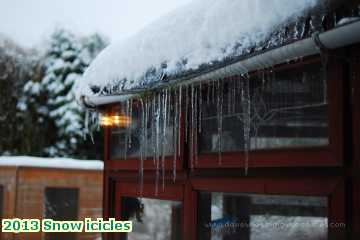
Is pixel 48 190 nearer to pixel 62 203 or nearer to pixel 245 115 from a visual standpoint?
pixel 62 203

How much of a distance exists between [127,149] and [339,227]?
2462 millimetres

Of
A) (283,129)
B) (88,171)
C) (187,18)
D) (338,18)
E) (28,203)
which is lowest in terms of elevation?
(28,203)

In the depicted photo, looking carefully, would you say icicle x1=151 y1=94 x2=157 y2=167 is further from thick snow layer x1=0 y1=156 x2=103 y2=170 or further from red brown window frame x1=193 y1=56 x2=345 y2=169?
thick snow layer x1=0 y1=156 x2=103 y2=170

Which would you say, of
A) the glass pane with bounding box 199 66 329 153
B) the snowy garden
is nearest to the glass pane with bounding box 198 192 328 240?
the glass pane with bounding box 199 66 329 153

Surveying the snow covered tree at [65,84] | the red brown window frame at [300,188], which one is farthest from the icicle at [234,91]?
the snow covered tree at [65,84]

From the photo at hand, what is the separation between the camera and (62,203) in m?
9.22

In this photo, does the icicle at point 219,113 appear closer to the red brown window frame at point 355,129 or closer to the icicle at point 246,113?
the icicle at point 246,113

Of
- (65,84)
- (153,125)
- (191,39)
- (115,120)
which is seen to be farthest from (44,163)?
(191,39)

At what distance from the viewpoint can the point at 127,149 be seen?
163 inches

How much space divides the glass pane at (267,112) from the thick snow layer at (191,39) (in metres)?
0.29

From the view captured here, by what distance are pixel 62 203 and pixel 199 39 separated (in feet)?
24.5

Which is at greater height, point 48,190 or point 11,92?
point 11,92

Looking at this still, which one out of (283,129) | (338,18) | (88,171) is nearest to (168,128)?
(283,129)

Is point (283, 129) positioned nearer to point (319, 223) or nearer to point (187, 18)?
point (319, 223)
